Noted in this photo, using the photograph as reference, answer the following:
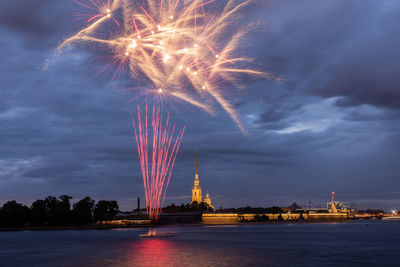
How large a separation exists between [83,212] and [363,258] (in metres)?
126

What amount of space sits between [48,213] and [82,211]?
12488 millimetres

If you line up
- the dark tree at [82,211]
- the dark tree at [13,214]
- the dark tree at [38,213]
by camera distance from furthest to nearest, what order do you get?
the dark tree at [82,211]
the dark tree at [38,213]
the dark tree at [13,214]

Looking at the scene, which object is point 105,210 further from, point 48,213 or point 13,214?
point 13,214

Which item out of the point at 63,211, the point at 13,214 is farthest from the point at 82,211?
the point at 13,214

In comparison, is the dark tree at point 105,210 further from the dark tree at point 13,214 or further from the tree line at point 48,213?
the dark tree at point 13,214

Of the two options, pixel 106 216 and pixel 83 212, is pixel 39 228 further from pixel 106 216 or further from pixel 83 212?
pixel 106 216

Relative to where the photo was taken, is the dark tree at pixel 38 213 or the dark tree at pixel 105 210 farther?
the dark tree at pixel 105 210

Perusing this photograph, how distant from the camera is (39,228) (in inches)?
5915

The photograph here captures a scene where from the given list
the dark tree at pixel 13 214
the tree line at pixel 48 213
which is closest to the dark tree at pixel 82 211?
the tree line at pixel 48 213

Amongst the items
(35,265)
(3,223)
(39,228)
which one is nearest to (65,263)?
(35,265)

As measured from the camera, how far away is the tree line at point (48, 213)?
15412 cm

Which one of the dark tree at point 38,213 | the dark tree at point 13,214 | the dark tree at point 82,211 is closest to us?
the dark tree at point 13,214

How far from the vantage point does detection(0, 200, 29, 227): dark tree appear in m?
152

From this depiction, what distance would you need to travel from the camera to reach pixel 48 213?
530 ft
